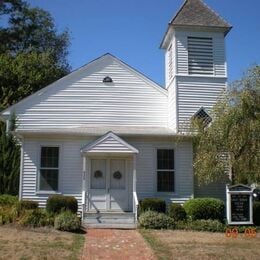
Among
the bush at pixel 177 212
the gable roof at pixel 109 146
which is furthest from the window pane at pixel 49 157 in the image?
the bush at pixel 177 212

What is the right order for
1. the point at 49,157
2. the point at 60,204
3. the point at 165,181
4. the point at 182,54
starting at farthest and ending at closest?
1. the point at 182,54
2. the point at 165,181
3. the point at 49,157
4. the point at 60,204

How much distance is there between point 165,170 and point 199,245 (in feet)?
24.3

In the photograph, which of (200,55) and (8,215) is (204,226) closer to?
(8,215)

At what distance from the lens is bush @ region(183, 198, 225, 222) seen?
1867 cm

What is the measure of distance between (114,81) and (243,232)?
427 inches

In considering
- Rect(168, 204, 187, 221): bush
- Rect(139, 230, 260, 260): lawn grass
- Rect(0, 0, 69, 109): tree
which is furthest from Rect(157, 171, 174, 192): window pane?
Rect(0, 0, 69, 109): tree

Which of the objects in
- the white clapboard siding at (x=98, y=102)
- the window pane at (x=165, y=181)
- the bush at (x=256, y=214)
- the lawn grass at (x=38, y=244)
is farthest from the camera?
the white clapboard siding at (x=98, y=102)

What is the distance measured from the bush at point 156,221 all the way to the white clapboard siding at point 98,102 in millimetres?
7318

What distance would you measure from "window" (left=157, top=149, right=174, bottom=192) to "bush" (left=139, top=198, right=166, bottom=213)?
1857mm

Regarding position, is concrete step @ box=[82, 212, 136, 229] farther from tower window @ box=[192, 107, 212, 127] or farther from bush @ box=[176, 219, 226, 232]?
tower window @ box=[192, 107, 212, 127]

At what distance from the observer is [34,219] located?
16438 millimetres

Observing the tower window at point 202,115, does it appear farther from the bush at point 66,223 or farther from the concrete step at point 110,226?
the bush at point 66,223

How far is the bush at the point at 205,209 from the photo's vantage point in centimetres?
1867
